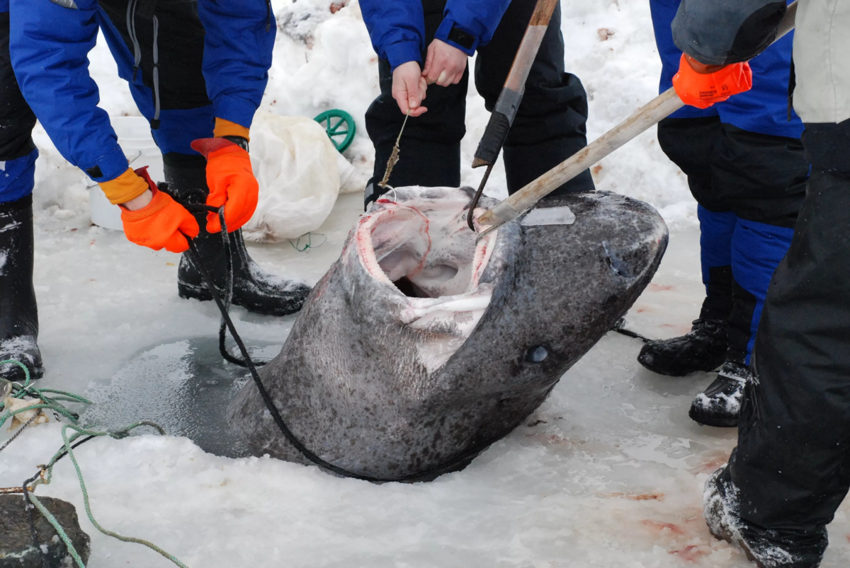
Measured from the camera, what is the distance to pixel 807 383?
1.53m

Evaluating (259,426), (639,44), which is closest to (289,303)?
(259,426)

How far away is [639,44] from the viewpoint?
5.26 m

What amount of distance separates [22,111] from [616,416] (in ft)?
8.13

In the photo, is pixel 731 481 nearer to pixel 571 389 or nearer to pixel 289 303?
pixel 571 389

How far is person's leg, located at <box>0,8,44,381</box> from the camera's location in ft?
8.98

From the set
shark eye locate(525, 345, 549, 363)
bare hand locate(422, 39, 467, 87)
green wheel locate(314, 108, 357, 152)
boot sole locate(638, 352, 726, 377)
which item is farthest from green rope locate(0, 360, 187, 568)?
green wheel locate(314, 108, 357, 152)

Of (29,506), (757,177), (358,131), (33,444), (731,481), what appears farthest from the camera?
(358,131)

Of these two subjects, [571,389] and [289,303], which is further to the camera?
[289,303]

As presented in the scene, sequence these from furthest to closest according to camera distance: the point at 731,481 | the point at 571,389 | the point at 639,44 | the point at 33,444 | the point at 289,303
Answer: the point at 639,44 < the point at 289,303 < the point at 571,389 < the point at 33,444 < the point at 731,481

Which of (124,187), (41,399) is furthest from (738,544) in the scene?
(41,399)

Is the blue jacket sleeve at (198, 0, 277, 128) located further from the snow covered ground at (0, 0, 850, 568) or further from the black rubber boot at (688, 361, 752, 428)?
the black rubber boot at (688, 361, 752, 428)

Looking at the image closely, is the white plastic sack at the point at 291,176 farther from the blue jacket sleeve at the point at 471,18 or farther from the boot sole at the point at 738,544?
the boot sole at the point at 738,544

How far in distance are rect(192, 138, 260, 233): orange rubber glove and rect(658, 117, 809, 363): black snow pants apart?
5.24 feet

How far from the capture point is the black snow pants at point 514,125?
9.66 feet
